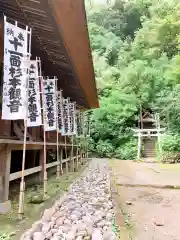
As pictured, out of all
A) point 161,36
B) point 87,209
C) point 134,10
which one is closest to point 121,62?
point 161,36

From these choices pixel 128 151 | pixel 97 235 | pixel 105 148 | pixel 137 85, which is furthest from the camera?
pixel 137 85

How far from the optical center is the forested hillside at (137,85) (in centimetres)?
2112

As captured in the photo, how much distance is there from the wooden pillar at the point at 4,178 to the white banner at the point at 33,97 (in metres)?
1.08

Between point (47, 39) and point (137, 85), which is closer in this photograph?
point (47, 39)

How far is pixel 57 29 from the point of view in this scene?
4.79 m

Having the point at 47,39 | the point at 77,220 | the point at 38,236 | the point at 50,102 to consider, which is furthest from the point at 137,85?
the point at 38,236

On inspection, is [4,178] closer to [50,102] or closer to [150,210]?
[150,210]

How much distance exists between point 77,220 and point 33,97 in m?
2.64

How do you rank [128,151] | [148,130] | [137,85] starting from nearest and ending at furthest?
[148,130], [128,151], [137,85]

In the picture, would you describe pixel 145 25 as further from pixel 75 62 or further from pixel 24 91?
pixel 24 91

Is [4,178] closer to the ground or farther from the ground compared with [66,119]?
closer to the ground

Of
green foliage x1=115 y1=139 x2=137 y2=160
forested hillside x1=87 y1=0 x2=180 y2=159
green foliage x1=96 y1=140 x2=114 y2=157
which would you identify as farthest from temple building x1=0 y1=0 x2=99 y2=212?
green foliage x1=96 y1=140 x2=114 y2=157

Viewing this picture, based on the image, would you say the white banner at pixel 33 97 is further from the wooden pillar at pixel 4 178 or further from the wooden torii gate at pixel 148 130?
the wooden torii gate at pixel 148 130

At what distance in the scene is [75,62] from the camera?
6.58 meters
